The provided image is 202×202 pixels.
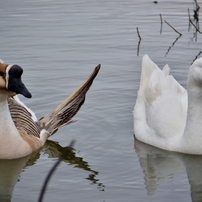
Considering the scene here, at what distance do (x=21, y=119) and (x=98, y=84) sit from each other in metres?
2.36

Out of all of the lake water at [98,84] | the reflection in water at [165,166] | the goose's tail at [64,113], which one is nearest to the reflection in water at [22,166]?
the lake water at [98,84]

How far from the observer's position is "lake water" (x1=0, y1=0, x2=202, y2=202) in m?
6.17

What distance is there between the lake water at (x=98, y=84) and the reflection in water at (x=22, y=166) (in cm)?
1

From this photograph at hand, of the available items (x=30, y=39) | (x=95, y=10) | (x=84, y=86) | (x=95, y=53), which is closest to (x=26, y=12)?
(x=95, y=10)

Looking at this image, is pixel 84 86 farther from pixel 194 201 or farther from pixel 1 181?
pixel 194 201

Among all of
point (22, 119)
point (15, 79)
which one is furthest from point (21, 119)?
point (15, 79)

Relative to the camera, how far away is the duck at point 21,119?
21.3ft

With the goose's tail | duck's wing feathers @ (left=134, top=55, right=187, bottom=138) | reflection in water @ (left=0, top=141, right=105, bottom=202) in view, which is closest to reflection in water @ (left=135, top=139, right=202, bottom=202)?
duck's wing feathers @ (left=134, top=55, right=187, bottom=138)

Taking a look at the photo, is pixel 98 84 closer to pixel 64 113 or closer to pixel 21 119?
pixel 64 113

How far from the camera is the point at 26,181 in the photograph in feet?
21.1

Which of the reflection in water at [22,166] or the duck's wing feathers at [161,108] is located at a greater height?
A: the duck's wing feathers at [161,108]

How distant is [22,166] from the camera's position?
705 cm

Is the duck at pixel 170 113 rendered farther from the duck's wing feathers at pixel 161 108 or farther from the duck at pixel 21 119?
the duck at pixel 21 119

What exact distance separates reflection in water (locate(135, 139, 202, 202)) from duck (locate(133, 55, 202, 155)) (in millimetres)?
98
